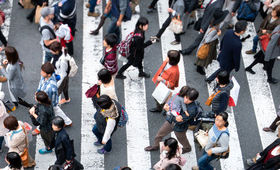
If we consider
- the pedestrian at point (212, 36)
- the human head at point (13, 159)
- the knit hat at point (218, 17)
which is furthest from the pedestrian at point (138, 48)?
the human head at point (13, 159)

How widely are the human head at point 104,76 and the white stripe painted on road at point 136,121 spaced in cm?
164

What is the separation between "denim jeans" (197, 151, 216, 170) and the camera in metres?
7.23

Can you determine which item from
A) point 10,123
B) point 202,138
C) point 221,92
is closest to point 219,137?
point 202,138

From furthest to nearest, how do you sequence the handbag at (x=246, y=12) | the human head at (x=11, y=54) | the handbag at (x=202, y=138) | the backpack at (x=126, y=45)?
the handbag at (x=246, y=12) < the backpack at (x=126, y=45) < the human head at (x=11, y=54) < the handbag at (x=202, y=138)

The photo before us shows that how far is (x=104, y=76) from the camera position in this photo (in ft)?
24.1

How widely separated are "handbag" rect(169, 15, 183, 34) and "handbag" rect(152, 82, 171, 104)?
2528 millimetres

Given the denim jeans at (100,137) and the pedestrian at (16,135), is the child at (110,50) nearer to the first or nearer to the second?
the denim jeans at (100,137)

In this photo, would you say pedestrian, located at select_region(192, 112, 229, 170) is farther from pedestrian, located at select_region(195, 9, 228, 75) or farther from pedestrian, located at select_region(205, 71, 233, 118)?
pedestrian, located at select_region(195, 9, 228, 75)

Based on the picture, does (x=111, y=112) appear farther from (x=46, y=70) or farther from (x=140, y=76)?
(x=140, y=76)

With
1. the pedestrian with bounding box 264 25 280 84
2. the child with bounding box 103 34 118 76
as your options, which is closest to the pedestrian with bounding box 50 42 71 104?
the child with bounding box 103 34 118 76

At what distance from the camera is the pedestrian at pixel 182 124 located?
7.02m

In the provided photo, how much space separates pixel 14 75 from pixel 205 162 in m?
4.18

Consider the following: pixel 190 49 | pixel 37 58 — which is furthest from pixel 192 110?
pixel 37 58

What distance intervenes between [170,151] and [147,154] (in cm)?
Answer: 172
